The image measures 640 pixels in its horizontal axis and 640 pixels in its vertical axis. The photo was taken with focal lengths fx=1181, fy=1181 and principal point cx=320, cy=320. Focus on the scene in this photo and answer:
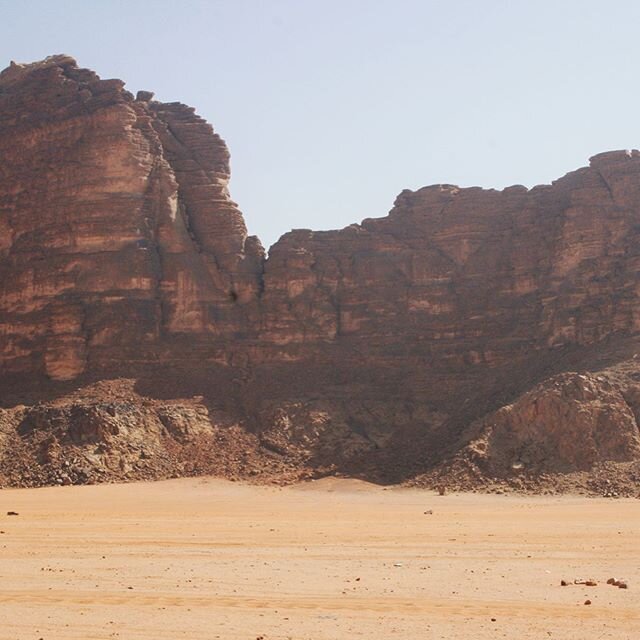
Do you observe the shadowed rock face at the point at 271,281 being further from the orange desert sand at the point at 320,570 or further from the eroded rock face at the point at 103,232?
the orange desert sand at the point at 320,570

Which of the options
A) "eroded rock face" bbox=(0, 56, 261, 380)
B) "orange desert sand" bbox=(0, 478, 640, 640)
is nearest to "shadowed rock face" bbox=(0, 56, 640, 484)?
"eroded rock face" bbox=(0, 56, 261, 380)

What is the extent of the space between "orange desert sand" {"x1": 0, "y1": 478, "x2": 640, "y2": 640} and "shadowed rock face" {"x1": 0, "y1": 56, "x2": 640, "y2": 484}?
17.9 meters

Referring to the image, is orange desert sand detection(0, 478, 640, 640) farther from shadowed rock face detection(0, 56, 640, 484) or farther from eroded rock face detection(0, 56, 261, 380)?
eroded rock face detection(0, 56, 261, 380)

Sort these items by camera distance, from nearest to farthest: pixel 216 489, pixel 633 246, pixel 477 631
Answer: pixel 477 631
pixel 216 489
pixel 633 246

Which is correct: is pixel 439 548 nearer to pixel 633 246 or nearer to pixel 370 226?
pixel 633 246

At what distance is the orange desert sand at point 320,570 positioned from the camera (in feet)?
61.1

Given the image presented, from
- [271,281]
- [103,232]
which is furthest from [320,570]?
[271,281]

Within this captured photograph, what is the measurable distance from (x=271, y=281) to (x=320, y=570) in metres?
43.3

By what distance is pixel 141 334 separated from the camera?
64.4m

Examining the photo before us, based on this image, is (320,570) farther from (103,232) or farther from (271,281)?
(271,281)

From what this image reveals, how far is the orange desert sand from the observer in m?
18.6

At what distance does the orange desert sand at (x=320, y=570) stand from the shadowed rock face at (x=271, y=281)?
17945 mm

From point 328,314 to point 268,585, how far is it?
147 ft

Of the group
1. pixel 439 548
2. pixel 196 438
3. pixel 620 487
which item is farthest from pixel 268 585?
pixel 196 438
